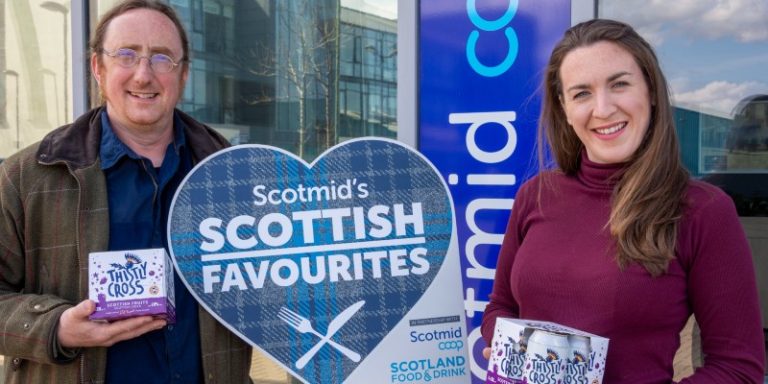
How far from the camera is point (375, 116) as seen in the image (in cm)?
316

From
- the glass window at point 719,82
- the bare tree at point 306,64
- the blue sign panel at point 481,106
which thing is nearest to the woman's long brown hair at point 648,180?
the blue sign panel at point 481,106

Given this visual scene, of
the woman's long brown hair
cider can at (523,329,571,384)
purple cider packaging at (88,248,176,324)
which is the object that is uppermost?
the woman's long brown hair

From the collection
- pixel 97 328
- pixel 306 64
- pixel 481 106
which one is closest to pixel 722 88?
pixel 481 106

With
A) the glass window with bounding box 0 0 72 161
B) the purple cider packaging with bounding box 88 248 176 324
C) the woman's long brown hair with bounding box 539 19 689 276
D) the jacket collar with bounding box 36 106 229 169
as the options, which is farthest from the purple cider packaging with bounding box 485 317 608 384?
the glass window with bounding box 0 0 72 161

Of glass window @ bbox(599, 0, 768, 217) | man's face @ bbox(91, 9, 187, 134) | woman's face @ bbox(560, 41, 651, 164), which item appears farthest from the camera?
glass window @ bbox(599, 0, 768, 217)

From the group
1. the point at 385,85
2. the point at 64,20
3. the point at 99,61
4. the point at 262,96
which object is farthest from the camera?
the point at 64,20

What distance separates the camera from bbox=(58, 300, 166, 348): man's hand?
Result: 158 cm

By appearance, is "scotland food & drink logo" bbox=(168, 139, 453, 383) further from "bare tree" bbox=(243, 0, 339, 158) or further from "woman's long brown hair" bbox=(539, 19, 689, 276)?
"bare tree" bbox=(243, 0, 339, 158)

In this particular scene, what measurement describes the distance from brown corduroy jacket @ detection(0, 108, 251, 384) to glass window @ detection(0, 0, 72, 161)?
2491 mm

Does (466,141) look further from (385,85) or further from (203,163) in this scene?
(203,163)

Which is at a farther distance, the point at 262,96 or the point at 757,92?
the point at 262,96

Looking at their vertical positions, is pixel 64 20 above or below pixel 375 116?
above

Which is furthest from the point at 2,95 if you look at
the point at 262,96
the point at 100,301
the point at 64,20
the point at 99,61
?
the point at 100,301

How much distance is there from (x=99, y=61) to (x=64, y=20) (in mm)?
2453
